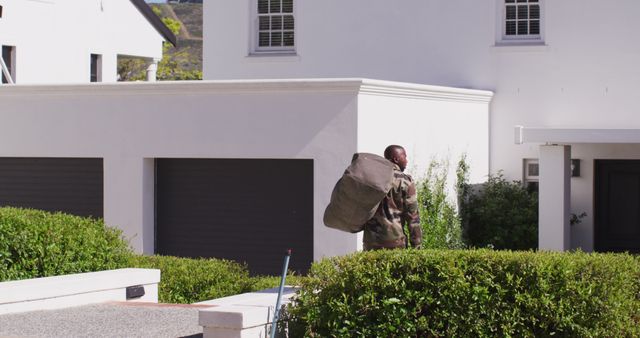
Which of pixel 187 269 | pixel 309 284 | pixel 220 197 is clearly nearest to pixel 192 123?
pixel 220 197

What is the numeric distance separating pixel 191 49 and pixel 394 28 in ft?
195

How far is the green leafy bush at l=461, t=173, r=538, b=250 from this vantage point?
19828 millimetres

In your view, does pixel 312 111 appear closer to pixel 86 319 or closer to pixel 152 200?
pixel 152 200

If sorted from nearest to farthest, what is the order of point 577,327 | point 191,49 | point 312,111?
point 577,327, point 312,111, point 191,49

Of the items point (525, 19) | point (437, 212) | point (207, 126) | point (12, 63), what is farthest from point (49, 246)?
point (12, 63)

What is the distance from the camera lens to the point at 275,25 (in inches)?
908

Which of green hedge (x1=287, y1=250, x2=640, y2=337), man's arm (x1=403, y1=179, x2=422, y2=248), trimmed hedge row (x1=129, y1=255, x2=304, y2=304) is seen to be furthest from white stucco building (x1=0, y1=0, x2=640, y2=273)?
green hedge (x1=287, y1=250, x2=640, y2=337)

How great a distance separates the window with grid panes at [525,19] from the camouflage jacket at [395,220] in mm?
10694

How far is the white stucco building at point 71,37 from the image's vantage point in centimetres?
2594

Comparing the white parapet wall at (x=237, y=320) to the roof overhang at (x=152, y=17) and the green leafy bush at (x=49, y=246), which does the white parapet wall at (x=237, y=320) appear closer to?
the green leafy bush at (x=49, y=246)

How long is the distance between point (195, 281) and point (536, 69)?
8.66 metres

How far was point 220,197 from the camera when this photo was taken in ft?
61.0

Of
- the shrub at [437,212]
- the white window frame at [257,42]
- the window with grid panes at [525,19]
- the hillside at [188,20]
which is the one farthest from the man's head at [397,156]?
the hillside at [188,20]

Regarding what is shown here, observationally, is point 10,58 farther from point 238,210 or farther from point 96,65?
point 238,210
